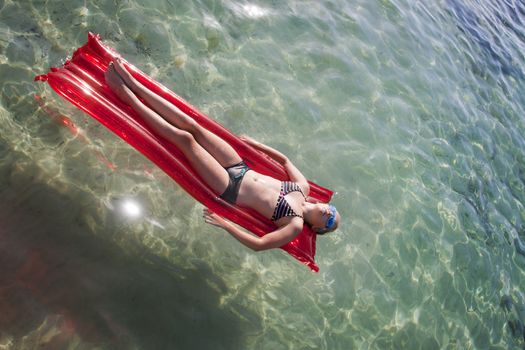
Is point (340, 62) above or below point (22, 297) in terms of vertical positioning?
above

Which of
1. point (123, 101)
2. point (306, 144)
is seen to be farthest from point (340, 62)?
point (123, 101)

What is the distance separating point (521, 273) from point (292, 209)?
13.7 feet

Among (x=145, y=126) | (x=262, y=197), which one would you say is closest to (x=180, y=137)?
(x=145, y=126)

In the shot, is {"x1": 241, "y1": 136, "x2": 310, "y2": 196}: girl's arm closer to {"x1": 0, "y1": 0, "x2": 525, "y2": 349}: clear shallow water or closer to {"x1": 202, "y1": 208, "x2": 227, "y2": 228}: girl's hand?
{"x1": 0, "y1": 0, "x2": 525, "y2": 349}: clear shallow water

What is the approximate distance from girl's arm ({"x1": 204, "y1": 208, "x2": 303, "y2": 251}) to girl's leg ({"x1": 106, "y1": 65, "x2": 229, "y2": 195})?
405 millimetres

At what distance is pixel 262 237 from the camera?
3.88 meters

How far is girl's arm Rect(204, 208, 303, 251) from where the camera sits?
366 cm

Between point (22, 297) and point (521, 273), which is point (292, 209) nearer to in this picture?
point (22, 297)

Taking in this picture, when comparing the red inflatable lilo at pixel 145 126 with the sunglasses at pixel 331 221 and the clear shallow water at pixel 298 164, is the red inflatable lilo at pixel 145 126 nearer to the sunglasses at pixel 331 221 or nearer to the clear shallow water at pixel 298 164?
the sunglasses at pixel 331 221

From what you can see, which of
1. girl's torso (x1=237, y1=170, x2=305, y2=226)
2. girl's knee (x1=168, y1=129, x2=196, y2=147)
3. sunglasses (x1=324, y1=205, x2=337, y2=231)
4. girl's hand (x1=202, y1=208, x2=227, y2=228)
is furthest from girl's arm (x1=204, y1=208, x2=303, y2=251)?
girl's knee (x1=168, y1=129, x2=196, y2=147)

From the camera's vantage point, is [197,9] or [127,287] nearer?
[127,287]

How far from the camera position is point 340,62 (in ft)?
22.3

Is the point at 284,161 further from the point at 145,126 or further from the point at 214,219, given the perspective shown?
the point at 145,126

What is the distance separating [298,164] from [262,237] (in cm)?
165
